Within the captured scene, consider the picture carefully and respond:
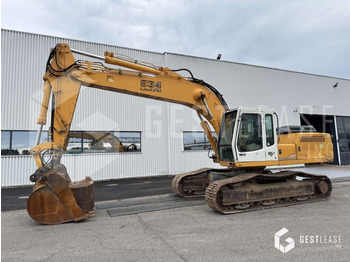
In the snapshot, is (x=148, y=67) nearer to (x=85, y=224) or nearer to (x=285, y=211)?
(x=85, y=224)

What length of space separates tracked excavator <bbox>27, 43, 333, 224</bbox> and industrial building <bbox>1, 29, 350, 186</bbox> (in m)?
6.70

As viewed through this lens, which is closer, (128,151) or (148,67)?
(148,67)

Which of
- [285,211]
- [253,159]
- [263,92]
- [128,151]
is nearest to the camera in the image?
[285,211]

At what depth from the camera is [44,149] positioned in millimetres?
5664

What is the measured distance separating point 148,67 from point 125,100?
310 inches

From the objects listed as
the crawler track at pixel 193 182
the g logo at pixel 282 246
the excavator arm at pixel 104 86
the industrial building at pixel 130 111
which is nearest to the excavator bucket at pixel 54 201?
the excavator arm at pixel 104 86

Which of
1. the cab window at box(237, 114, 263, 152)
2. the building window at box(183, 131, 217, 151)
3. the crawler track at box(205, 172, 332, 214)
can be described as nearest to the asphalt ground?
the crawler track at box(205, 172, 332, 214)

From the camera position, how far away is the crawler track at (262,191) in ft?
20.5

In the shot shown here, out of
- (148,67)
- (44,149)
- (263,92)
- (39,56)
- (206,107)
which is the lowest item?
(44,149)

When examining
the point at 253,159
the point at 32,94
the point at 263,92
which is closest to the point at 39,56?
the point at 32,94

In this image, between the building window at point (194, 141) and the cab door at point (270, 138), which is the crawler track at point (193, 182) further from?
the building window at point (194, 141)

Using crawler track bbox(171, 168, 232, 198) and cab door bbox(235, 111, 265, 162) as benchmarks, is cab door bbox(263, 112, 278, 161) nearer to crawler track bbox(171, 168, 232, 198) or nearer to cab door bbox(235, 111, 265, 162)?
cab door bbox(235, 111, 265, 162)

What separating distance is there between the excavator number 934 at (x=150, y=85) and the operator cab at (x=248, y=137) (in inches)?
91.8

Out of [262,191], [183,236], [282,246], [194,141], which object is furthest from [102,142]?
[282,246]
